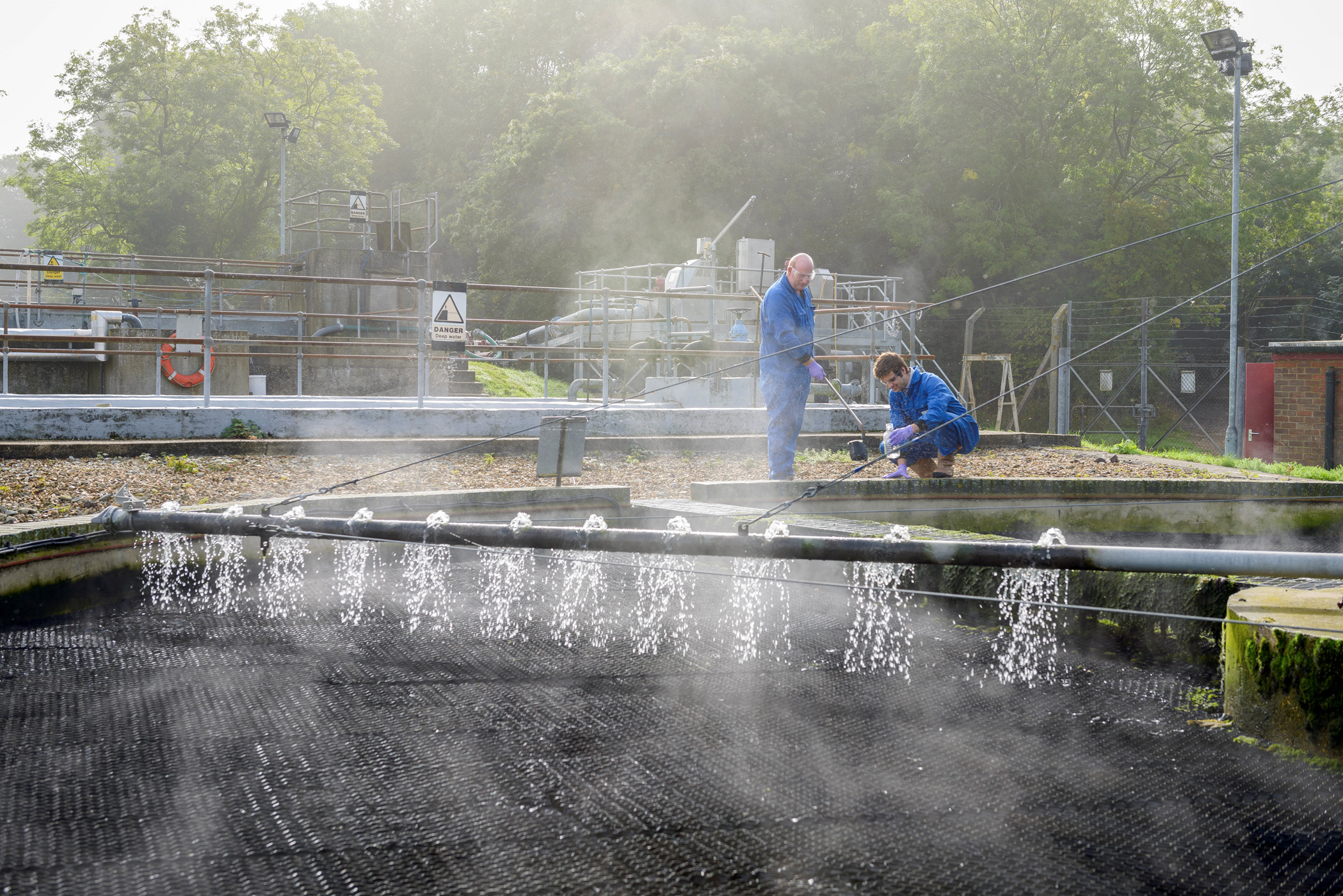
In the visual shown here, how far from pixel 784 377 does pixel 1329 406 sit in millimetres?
13625

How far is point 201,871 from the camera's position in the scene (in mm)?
2578

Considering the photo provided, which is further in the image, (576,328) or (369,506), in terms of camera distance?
(576,328)

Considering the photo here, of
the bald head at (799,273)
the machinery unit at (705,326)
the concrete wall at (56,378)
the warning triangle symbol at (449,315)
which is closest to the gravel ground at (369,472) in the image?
the warning triangle symbol at (449,315)

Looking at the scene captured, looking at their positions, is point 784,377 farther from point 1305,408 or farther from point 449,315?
point 1305,408

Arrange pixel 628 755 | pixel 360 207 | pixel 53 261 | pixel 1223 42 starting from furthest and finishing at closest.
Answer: pixel 360 207, pixel 53 261, pixel 1223 42, pixel 628 755

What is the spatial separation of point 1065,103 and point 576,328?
18.8 meters

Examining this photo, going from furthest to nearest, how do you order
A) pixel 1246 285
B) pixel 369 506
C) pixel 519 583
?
A: pixel 1246 285, pixel 369 506, pixel 519 583

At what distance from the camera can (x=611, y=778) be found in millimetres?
3217

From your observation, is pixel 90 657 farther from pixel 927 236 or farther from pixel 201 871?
pixel 927 236

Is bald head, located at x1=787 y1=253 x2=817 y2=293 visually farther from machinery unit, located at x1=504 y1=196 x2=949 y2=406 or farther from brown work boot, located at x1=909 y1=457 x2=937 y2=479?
machinery unit, located at x1=504 y1=196 x2=949 y2=406

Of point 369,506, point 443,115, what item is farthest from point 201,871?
point 443,115

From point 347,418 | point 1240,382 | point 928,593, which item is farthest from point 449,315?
point 1240,382

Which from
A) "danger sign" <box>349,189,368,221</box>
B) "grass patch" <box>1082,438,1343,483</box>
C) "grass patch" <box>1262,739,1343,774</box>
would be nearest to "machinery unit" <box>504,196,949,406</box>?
"grass patch" <box>1082,438,1343,483</box>

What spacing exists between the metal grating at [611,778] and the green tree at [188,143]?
40734 millimetres
